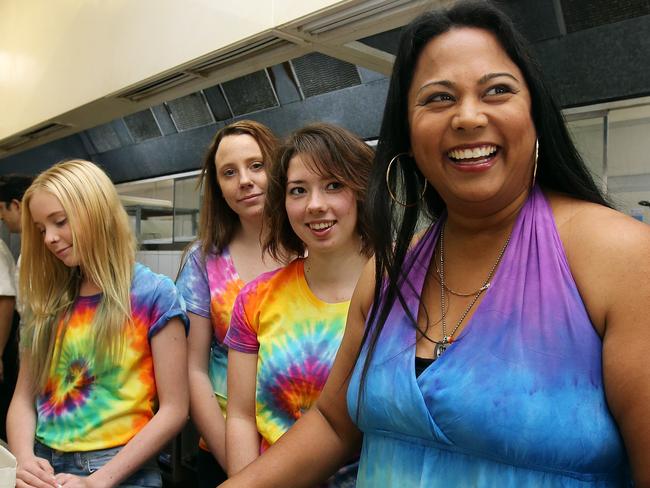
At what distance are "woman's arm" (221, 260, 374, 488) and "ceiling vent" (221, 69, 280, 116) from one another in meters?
2.35

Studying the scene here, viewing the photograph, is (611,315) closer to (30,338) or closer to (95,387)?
(95,387)

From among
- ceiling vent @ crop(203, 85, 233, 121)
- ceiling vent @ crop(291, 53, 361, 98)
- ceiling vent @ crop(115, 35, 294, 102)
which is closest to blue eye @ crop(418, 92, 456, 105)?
ceiling vent @ crop(115, 35, 294, 102)

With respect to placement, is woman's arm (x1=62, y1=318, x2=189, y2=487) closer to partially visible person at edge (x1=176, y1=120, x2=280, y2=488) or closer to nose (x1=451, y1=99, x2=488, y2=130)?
partially visible person at edge (x1=176, y1=120, x2=280, y2=488)

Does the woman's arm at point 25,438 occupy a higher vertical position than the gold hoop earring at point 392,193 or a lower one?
lower

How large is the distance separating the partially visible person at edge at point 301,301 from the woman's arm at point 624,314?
0.60 metres

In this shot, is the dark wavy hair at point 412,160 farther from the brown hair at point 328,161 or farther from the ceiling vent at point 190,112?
the ceiling vent at point 190,112

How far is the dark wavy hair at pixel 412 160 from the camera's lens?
754mm

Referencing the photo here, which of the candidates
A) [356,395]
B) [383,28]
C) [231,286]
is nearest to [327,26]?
[383,28]

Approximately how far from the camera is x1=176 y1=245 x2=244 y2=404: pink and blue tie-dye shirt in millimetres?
1558

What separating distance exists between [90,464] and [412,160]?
3.64 feet

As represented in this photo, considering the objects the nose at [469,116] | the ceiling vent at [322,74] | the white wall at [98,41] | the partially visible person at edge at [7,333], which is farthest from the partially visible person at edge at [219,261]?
the partially visible person at edge at [7,333]

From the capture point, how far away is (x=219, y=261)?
5.41 ft

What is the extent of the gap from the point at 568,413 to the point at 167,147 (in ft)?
11.9

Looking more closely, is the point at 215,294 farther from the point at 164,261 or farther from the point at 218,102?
the point at 164,261
